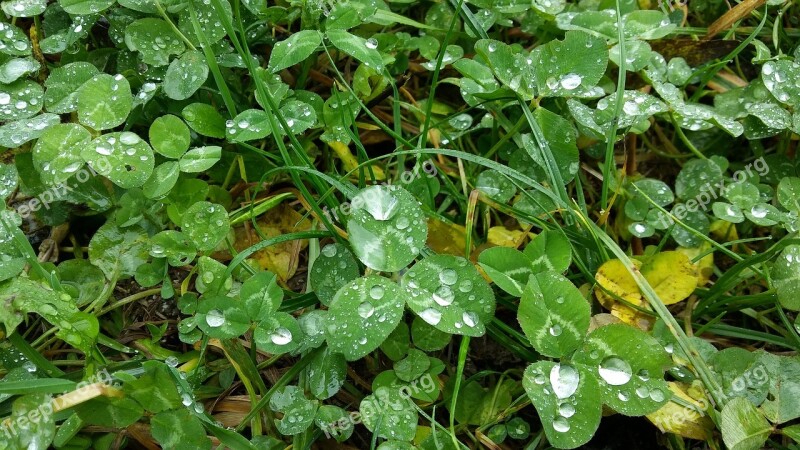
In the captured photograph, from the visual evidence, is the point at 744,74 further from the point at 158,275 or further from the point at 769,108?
the point at 158,275

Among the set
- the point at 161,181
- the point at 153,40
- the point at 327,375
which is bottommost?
the point at 327,375

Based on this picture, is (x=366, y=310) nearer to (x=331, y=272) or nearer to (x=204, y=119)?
(x=331, y=272)

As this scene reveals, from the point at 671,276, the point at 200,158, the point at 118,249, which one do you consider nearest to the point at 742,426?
the point at 671,276

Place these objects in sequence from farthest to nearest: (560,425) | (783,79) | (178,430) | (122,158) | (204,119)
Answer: (783,79), (204,119), (122,158), (178,430), (560,425)

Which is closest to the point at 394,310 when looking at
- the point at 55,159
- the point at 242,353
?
the point at 242,353

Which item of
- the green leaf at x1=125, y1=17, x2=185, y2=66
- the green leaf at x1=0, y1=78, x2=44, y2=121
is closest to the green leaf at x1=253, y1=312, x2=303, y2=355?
the green leaf at x1=125, y1=17, x2=185, y2=66

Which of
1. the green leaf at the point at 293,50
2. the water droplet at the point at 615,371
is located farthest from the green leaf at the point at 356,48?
the water droplet at the point at 615,371

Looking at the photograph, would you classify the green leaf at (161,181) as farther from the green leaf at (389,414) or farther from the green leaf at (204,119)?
the green leaf at (389,414)
